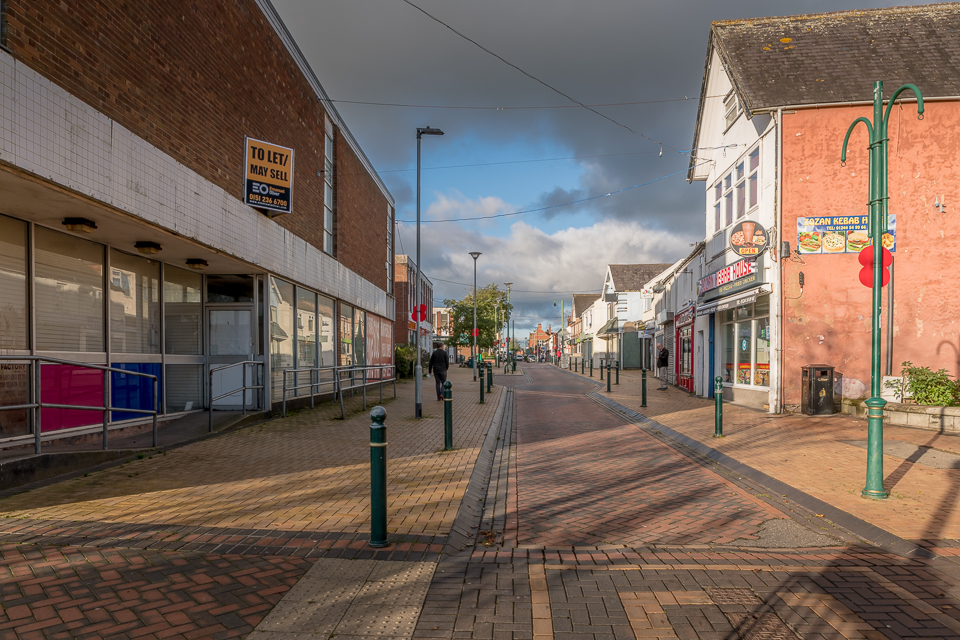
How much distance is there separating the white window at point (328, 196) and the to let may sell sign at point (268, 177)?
154 inches

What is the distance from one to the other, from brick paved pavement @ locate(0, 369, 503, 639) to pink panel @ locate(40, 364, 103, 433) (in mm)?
1433

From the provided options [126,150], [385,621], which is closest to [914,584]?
[385,621]

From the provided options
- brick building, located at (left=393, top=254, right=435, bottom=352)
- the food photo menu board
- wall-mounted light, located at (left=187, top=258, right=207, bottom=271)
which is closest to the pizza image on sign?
the food photo menu board

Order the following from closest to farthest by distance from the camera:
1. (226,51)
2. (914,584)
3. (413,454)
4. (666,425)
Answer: (914,584), (413,454), (226,51), (666,425)

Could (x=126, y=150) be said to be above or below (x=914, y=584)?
above

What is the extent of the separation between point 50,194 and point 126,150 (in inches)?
55.1

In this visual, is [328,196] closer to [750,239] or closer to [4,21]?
[750,239]

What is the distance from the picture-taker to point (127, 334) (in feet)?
32.1

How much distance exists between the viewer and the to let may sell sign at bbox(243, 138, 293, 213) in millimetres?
12102

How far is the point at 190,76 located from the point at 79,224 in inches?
129

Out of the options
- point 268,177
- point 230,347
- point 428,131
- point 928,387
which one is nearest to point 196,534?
point 230,347

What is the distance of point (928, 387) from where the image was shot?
11.8 metres

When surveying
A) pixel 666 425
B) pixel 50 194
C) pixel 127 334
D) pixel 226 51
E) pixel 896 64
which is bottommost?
pixel 666 425

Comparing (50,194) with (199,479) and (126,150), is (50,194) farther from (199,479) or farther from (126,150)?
(199,479)
